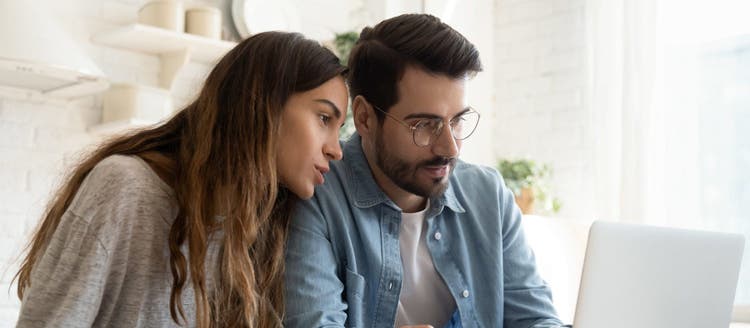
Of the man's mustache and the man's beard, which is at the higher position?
the man's mustache

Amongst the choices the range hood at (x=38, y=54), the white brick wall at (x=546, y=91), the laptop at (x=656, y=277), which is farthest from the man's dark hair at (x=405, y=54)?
the white brick wall at (x=546, y=91)

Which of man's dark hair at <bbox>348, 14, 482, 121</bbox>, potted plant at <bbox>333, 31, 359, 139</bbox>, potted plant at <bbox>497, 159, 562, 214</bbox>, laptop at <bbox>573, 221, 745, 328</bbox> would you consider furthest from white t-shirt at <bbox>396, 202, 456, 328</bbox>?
potted plant at <bbox>497, 159, 562, 214</bbox>

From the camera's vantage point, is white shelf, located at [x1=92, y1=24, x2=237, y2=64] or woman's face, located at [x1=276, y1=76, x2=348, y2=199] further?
white shelf, located at [x1=92, y1=24, x2=237, y2=64]

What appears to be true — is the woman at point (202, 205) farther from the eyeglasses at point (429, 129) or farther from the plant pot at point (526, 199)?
the plant pot at point (526, 199)

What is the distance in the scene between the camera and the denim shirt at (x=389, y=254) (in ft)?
5.03

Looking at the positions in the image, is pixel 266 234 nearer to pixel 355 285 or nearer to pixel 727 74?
pixel 355 285

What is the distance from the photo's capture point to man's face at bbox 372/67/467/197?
1.68 metres

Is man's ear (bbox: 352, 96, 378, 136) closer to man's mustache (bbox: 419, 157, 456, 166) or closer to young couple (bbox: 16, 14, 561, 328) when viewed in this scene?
young couple (bbox: 16, 14, 561, 328)

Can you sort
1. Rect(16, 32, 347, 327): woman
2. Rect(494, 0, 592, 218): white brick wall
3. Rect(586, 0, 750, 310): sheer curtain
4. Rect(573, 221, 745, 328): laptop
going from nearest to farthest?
Rect(16, 32, 347, 327): woman → Rect(573, 221, 745, 328): laptop → Rect(586, 0, 750, 310): sheer curtain → Rect(494, 0, 592, 218): white brick wall

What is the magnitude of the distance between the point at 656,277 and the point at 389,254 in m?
0.51

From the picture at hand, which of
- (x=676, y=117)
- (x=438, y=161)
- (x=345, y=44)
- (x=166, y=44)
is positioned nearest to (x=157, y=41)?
(x=166, y=44)

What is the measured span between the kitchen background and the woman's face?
4.75 feet

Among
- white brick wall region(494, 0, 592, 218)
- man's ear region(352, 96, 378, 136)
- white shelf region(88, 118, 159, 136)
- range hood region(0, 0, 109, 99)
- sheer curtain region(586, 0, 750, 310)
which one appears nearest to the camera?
man's ear region(352, 96, 378, 136)

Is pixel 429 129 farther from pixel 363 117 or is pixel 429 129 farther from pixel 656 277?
pixel 656 277
